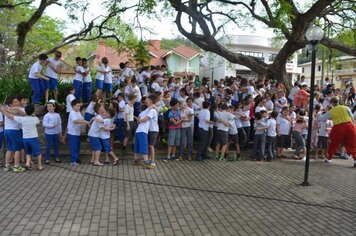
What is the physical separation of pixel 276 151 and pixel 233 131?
1781mm

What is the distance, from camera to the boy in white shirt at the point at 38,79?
10.1m

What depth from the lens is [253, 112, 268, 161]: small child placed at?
33.5 feet

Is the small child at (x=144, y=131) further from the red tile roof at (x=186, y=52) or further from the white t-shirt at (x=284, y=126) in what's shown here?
the red tile roof at (x=186, y=52)

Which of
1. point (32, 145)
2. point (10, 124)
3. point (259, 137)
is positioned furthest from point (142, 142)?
point (259, 137)

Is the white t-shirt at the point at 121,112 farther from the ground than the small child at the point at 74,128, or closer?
farther from the ground

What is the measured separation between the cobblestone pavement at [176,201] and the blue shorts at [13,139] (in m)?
0.67

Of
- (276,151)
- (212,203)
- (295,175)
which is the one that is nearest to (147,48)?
(276,151)

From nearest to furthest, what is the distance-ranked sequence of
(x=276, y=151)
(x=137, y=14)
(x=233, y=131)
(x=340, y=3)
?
(x=233, y=131) → (x=276, y=151) → (x=137, y=14) → (x=340, y=3)

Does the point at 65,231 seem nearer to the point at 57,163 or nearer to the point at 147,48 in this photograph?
the point at 57,163

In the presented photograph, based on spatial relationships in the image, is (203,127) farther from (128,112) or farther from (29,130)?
(29,130)

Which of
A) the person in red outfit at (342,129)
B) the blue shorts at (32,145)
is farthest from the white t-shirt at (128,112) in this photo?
the person in red outfit at (342,129)

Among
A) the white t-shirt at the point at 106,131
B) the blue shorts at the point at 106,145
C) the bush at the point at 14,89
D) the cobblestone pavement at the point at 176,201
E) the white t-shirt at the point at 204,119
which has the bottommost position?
the cobblestone pavement at the point at 176,201

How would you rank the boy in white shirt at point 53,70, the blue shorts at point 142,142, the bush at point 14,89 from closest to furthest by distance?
the blue shorts at point 142,142 < the boy in white shirt at point 53,70 < the bush at point 14,89

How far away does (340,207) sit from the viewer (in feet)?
21.1
